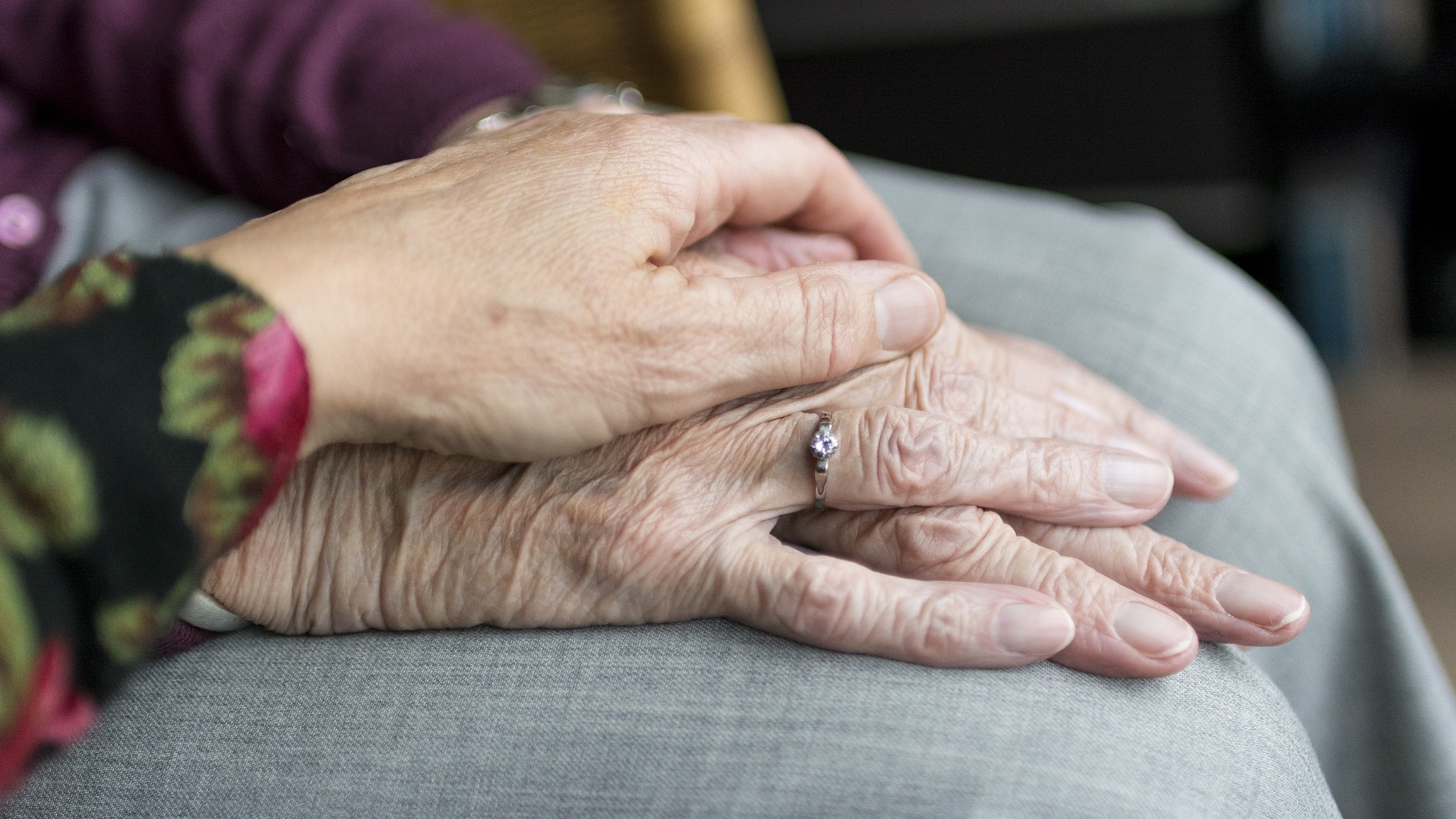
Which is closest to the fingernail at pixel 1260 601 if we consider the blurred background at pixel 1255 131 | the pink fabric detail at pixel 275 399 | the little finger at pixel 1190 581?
the little finger at pixel 1190 581

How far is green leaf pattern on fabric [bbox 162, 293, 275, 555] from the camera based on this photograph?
49cm

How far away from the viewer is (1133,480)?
2.38ft

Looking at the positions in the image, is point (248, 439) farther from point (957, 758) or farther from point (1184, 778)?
point (1184, 778)

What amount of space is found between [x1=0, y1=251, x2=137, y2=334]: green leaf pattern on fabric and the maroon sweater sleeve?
0.43 m

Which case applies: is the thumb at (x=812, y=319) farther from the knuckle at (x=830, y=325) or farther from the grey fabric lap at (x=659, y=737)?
the grey fabric lap at (x=659, y=737)

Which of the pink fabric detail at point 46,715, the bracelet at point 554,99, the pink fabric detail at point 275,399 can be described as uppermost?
the bracelet at point 554,99

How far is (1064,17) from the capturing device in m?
2.04

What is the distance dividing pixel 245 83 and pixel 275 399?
0.54 meters

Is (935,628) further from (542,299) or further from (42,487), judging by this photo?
(42,487)

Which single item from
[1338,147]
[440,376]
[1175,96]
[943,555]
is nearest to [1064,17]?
[1175,96]

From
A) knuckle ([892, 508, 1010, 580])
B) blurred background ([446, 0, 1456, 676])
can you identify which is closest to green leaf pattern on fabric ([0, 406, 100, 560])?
knuckle ([892, 508, 1010, 580])

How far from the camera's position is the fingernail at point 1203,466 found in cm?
79

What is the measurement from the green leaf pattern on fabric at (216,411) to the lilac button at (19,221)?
0.46 metres

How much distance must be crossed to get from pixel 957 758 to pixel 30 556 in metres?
0.44
